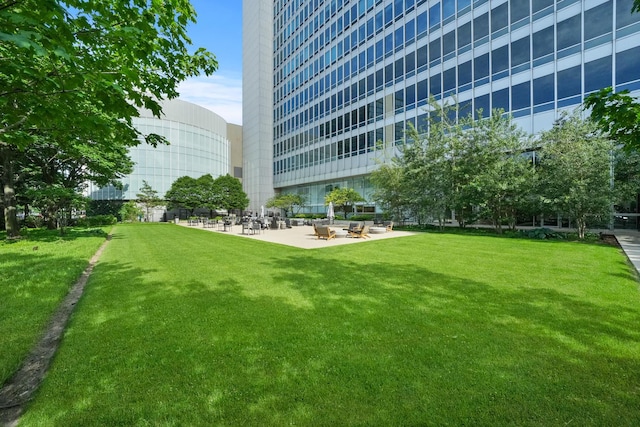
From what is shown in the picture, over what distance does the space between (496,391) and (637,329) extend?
3.43m

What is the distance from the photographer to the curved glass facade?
59688 millimetres

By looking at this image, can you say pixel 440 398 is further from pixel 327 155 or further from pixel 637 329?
pixel 327 155

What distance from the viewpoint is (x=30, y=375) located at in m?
3.66

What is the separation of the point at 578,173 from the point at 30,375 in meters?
21.7

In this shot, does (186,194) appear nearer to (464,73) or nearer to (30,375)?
(464,73)

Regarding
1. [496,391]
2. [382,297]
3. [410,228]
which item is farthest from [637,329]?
[410,228]

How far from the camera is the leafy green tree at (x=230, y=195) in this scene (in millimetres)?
56156

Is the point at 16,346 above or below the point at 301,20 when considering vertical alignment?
below

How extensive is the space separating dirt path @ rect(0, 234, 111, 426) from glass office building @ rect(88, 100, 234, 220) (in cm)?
6020

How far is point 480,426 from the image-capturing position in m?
2.66

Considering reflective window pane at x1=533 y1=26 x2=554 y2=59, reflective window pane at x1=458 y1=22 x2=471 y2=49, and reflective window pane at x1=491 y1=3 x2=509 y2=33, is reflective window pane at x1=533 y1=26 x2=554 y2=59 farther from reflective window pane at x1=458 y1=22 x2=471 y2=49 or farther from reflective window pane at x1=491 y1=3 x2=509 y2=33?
reflective window pane at x1=458 y1=22 x2=471 y2=49

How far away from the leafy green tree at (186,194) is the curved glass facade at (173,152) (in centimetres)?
678

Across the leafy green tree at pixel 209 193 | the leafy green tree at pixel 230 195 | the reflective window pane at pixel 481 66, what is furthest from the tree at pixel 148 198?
the reflective window pane at pixel 481 66

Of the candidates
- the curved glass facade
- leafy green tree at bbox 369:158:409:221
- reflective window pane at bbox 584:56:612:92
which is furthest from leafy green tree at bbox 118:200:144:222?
reflective window pane at bbox 584:56:612:92
